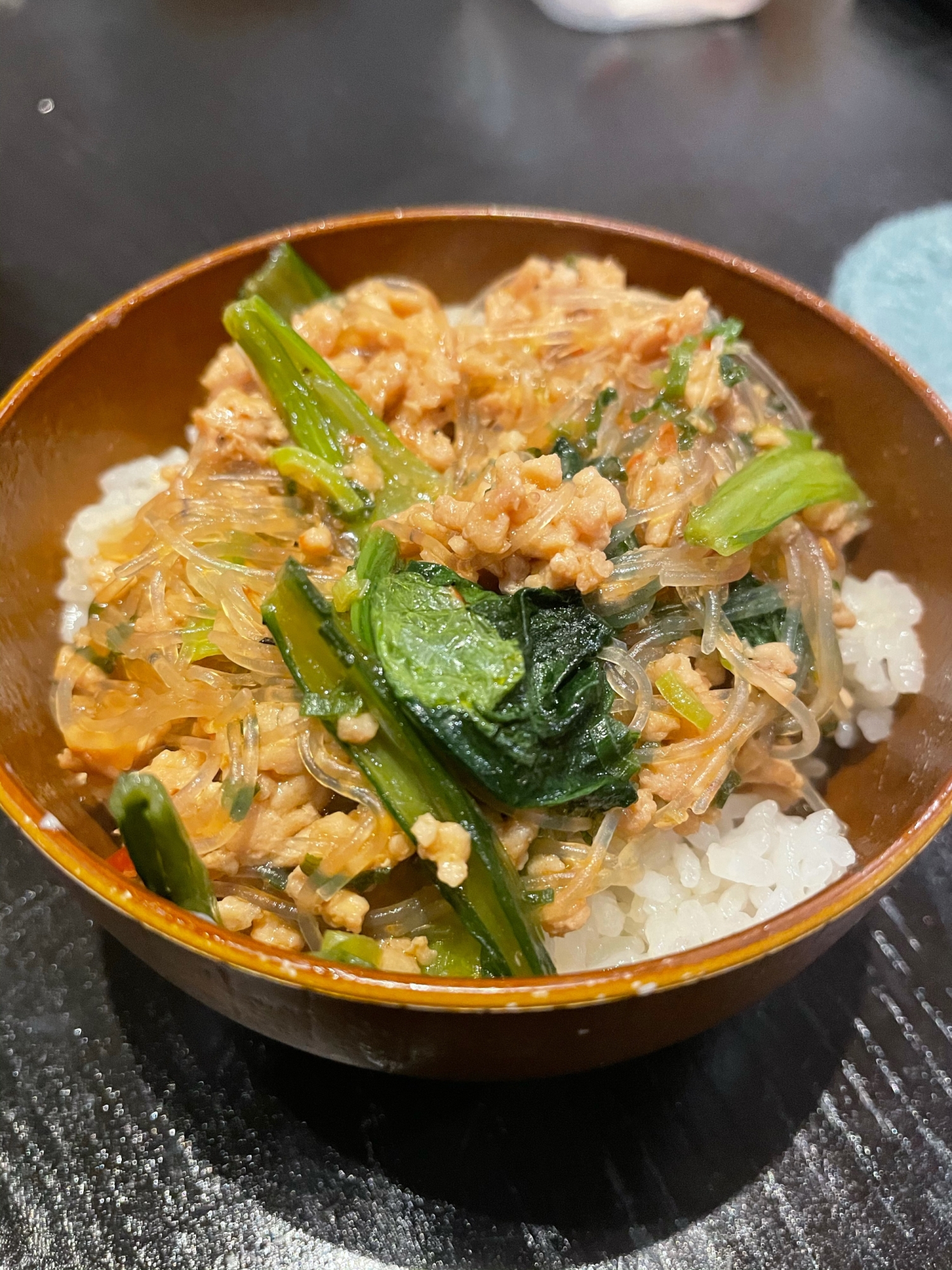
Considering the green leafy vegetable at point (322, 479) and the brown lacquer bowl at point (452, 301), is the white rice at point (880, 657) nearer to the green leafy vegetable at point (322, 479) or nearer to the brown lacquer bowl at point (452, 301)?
the brown lacquer bowl at point (452, 301)

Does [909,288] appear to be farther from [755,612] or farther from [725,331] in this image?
[755,612]

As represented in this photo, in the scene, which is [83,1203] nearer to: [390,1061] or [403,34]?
[390,1061]

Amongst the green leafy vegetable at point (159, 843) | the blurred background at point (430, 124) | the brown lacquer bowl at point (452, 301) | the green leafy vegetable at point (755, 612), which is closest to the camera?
the brown lacquer bowl at point (452, 301)

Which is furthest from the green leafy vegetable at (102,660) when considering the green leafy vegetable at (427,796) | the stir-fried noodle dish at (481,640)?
the green leafy vegetable at (427,796)

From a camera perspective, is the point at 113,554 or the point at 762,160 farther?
the point at 762,160

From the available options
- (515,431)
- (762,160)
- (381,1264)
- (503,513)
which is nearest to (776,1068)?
(381,1264)

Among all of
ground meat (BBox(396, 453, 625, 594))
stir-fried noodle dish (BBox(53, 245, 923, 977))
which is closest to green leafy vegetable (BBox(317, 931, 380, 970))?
stir-fried noodle dish (BBox(53, 245, 923, 977))

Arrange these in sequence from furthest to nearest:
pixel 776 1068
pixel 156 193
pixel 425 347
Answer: pixel 156 193 → pixel 425 347 → pixel 776 1068

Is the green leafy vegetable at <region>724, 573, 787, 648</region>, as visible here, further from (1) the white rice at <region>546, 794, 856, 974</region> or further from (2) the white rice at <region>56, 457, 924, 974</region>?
(1) the white rice at <region>546, 794, 856, 974</region>
